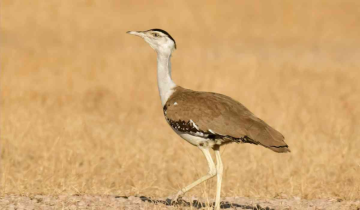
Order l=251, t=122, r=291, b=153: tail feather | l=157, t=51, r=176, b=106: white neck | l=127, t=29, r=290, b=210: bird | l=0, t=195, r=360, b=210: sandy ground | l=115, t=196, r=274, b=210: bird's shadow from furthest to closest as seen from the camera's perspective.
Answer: l=157, t=51, r=176, b=106: white neck, l=115, t=196, r=274, b=210: bird's shadow, l=0, t=195, r=360, b=210: sandy ground, l=127, t=29, r=290, b=210: bird, l=251, t=122, r=291, b=153: tail feather

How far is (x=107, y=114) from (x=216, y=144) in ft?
20.7

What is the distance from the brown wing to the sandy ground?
0.64m

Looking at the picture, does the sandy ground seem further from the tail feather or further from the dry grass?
the tail feather

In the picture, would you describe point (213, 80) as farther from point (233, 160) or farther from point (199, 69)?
point (233, 160)

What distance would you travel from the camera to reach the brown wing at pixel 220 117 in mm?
5523

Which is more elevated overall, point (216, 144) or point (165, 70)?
point (165, 70)

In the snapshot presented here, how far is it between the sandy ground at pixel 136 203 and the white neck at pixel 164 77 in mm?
947

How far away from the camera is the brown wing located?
18.1 ft

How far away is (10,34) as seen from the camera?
756 inches

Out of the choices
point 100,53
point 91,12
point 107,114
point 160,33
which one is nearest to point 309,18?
point 91,12

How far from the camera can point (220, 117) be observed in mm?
5727

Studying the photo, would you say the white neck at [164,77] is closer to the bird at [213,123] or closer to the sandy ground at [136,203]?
the bird at [213,123]

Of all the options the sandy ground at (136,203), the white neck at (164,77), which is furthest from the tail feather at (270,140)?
the white neck at (164,77)

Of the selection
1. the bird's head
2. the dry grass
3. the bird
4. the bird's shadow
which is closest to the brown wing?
the bird
